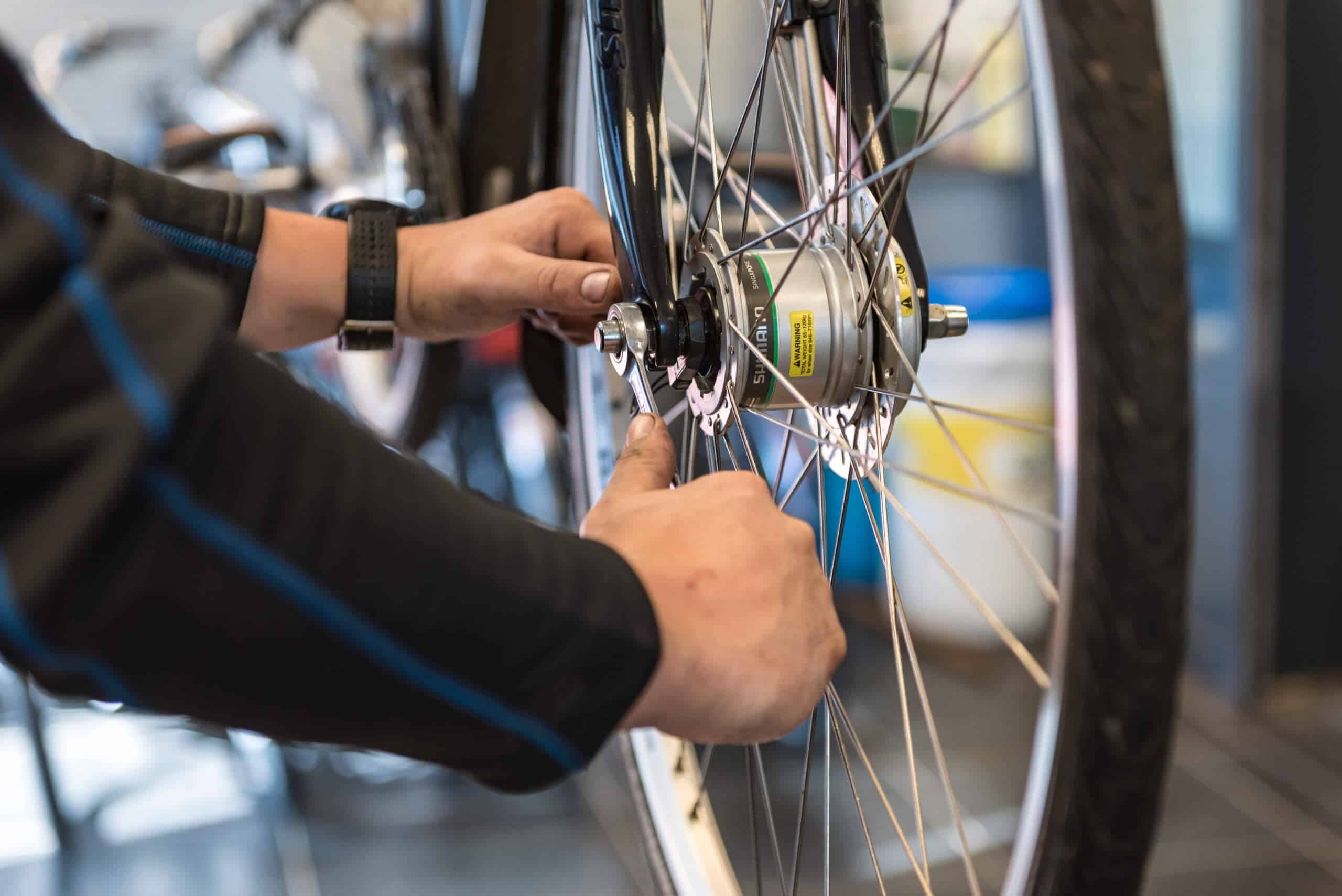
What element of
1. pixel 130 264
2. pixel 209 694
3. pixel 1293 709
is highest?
pixel 130 264

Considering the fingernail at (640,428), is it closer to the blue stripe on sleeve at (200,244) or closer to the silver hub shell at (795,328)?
the silver hub shell at (795,328)

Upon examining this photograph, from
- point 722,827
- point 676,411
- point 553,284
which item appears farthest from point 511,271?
point 722,827

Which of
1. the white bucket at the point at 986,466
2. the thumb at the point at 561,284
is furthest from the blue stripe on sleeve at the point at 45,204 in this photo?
the white bucket at the point at 986,466

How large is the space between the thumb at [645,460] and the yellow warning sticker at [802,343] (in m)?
0.07

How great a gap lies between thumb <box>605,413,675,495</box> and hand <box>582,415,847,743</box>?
0.02 meters

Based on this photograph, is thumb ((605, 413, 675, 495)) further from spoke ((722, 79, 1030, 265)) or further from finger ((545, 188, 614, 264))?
finger ((545, 188, 614, 264))

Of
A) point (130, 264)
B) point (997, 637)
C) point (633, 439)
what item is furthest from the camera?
point (997, 637)

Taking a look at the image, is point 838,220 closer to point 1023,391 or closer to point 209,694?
point 209,694

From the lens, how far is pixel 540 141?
2.77ft

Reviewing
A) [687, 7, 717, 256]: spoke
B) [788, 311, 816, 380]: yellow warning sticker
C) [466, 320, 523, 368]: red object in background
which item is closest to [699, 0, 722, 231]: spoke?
[687, 7, 717, 256]: spoke

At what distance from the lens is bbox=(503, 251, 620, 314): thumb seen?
65 cm

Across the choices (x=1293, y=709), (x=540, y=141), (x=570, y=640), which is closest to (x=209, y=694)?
(x=570, y=640)

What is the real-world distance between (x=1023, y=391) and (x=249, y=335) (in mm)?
1376

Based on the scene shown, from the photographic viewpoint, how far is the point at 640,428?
0.49 metres
